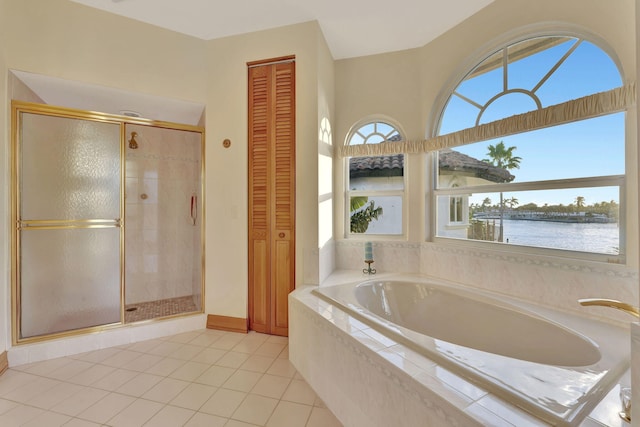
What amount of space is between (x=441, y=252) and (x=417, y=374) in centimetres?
160

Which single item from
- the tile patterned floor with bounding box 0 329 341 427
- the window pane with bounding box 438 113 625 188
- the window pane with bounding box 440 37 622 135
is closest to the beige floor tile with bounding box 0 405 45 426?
the tile patterned floor with bounding box 0 329 341 427

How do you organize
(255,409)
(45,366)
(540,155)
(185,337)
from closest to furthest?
(255,409) → (540,155) → (45,366) → (185,337)

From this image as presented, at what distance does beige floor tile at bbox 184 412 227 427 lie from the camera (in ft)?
4.71

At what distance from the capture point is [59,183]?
7.34 feet

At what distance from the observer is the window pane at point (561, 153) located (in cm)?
159

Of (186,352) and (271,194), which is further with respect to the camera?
(271,194)

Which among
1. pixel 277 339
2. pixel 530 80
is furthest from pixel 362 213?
pixel 530 80

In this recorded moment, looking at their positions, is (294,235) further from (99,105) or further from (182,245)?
(99,105)

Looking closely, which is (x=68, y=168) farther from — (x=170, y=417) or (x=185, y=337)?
(x=170, y=417)

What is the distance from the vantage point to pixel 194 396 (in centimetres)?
166

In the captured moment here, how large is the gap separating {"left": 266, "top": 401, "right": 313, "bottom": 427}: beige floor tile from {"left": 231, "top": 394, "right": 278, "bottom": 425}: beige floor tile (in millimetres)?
35

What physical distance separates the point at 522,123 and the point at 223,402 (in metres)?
2.60

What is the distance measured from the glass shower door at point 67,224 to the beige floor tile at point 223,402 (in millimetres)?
1361

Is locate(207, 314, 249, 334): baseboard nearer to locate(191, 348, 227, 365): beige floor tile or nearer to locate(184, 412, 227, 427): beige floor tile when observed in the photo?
locate(191, 348, 227, 365): beige floor tile
